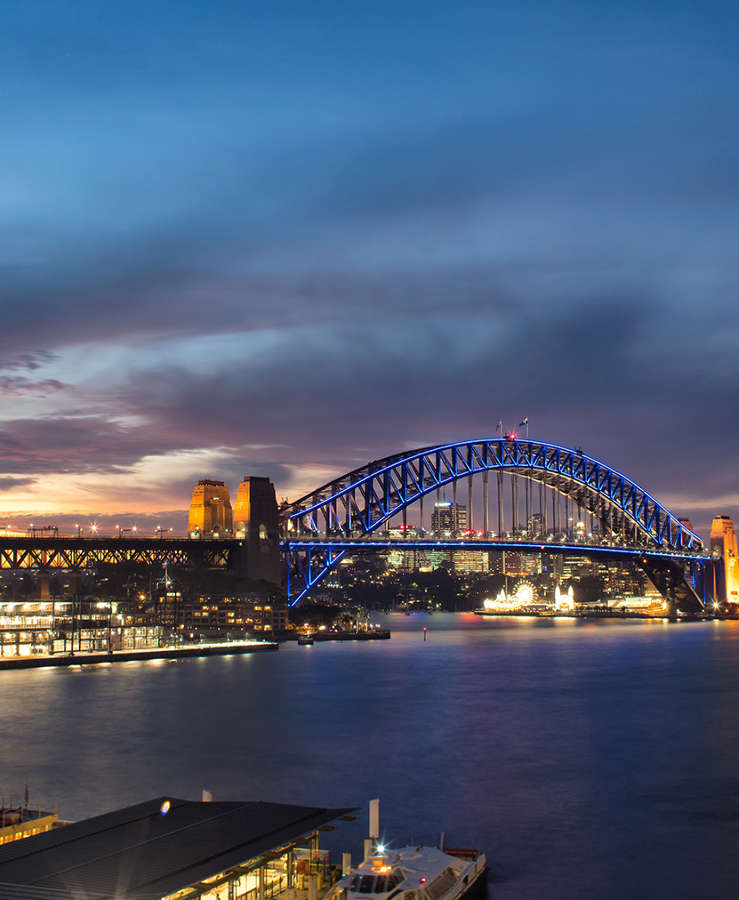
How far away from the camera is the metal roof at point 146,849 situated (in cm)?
1484

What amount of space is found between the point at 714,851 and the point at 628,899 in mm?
4243

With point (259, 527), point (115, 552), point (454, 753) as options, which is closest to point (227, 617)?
point (259, 527)

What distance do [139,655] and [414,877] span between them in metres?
60.5

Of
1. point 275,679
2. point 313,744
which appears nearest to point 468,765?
point 313,744

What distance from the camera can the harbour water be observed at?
2497 centimetres

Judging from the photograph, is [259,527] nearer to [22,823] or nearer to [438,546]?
[438,546]

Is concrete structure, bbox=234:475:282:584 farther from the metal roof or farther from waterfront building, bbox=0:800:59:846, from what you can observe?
the metal roof

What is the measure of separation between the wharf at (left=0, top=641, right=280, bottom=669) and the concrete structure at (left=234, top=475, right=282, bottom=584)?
27.4 feet

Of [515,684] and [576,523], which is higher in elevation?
[576,523]

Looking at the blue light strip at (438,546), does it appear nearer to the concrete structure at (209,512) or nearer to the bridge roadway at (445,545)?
the bridge roadway at (445,545)

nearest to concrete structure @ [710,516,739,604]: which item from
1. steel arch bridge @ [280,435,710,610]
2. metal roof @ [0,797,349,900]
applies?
steel arch bridge @ [280,435,710,610]

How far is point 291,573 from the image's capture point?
9706 centimetres

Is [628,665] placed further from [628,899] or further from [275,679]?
[628,899]

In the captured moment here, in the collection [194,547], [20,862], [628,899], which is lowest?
[628,899]
